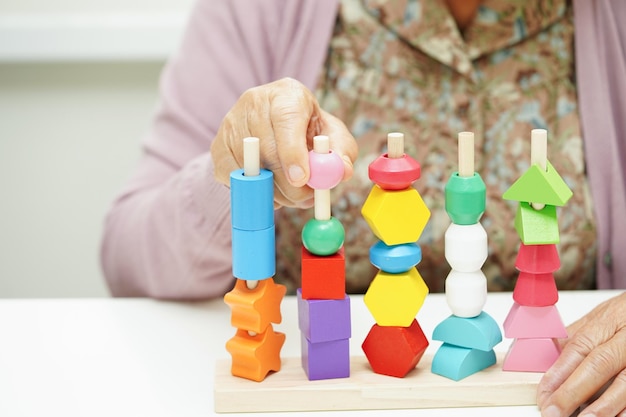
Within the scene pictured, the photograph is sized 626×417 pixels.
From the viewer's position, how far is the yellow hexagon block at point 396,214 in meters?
0.74

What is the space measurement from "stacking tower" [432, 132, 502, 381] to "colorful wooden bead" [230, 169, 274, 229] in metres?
0.15

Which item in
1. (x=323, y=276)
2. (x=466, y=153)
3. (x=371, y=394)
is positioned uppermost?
(x=466, y=153)

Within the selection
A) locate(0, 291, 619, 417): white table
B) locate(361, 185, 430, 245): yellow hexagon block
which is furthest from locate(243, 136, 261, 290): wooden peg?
locate(0, 291, 619, 417): white table

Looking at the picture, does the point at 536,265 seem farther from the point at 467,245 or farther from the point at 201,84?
the point at 201,84

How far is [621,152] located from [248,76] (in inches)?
18.5

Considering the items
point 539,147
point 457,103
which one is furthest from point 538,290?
point 457,103

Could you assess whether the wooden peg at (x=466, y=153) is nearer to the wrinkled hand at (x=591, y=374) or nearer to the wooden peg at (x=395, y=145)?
the wooden peg at (x=395, y=145)

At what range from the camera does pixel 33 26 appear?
1646 millimetres

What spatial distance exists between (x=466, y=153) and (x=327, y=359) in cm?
21

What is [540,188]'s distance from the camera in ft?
2.42

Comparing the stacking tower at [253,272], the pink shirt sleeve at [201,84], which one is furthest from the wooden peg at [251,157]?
the pink shirt sleeve at [201,84]

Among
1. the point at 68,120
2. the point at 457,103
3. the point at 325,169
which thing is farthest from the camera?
the point at 68,120

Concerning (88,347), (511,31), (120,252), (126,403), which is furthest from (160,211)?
(511,31)

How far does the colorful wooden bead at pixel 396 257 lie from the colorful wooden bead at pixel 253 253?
9cm
